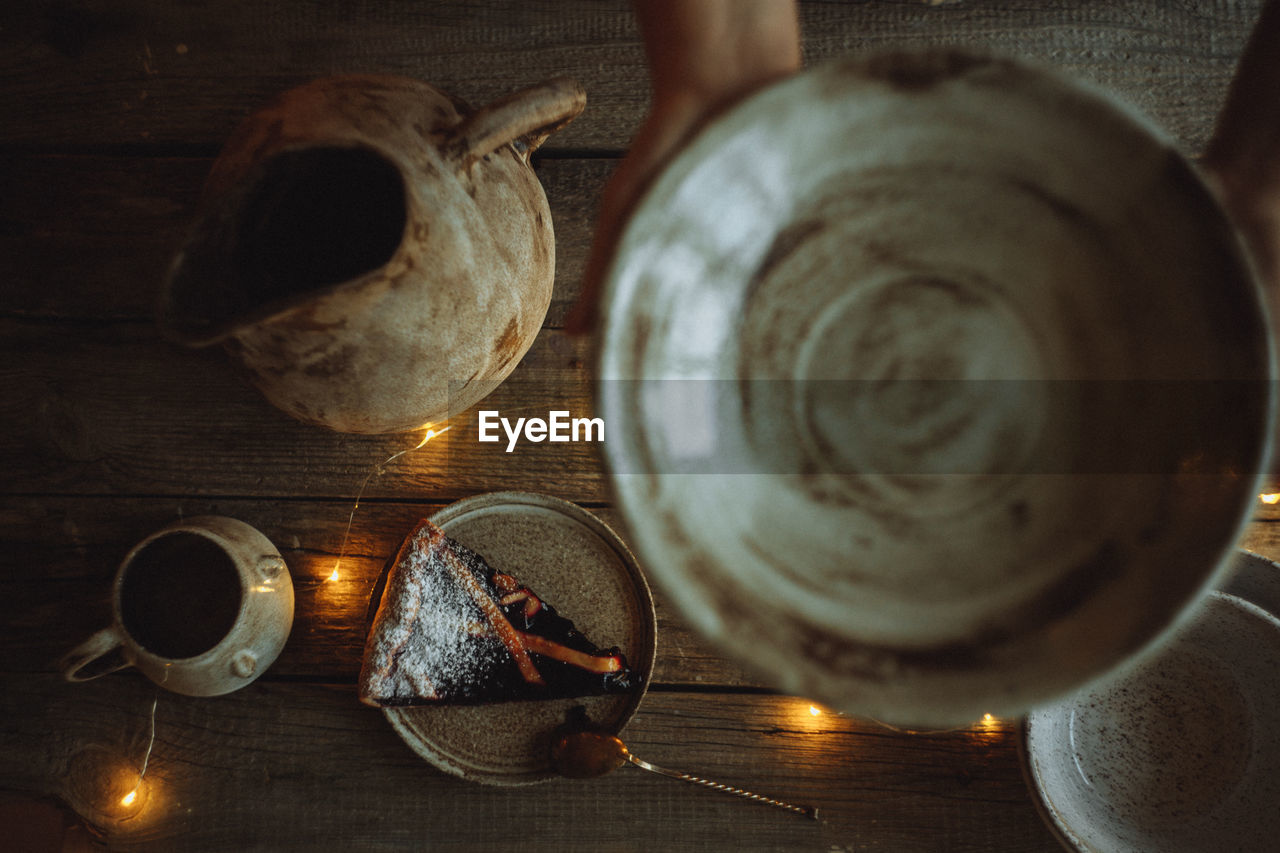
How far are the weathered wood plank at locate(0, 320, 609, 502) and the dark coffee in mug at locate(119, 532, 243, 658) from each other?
119 millimetres

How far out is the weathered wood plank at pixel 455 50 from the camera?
0.89m

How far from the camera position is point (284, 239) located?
0.62 meters

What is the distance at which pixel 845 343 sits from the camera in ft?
1.36

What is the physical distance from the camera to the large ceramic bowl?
1.23 ft

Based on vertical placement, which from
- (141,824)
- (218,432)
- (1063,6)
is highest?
(1063,6)

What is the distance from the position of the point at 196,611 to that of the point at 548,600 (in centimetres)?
41

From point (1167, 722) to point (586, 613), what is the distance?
0.70 metres

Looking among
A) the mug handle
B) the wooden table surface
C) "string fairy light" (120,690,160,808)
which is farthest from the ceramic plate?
"string fairy light" (120,690,160,808)

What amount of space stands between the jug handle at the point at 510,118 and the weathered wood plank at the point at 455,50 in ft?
1.26

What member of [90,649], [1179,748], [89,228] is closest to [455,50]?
[89,228]

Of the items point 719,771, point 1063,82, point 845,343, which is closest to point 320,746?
point 719,771

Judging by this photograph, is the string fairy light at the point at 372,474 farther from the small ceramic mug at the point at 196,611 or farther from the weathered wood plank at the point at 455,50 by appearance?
the weathered wood plank at the point at 455,50

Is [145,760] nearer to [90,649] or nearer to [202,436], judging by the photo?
[90,649]

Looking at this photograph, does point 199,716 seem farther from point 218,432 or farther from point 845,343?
point 845,343
